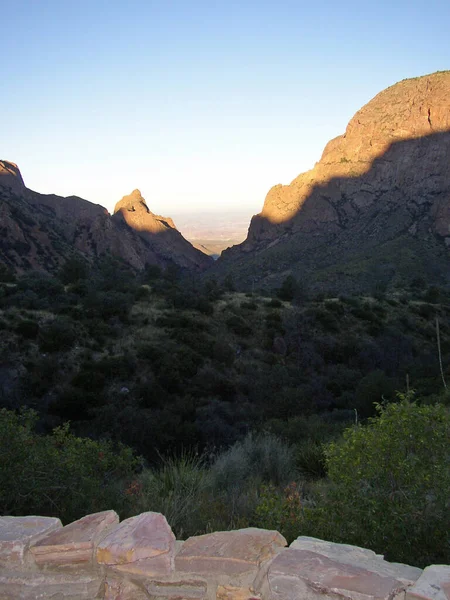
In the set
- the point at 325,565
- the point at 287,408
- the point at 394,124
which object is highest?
the point at 394,124

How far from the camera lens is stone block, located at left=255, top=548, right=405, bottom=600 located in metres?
2.47

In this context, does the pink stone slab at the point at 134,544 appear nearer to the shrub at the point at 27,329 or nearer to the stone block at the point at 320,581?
the stone block at the point at 320,581

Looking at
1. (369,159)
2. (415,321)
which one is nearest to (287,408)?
(415,321)

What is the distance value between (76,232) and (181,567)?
7318 centimetres

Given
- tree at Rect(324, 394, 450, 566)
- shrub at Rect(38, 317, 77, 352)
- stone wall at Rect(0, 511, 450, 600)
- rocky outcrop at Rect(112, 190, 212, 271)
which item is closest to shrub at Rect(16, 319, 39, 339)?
shrub at Rect(38, 317, 77, 352)

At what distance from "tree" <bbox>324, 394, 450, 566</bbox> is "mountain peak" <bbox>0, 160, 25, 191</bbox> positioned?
75122mm

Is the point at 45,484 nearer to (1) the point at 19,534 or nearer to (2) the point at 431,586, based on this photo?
(1) the point at 19,534

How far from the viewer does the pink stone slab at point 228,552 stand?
2.81m

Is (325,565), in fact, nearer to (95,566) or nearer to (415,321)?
(95,566)

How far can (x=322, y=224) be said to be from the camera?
79.8 m

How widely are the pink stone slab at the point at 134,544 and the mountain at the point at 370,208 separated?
49.7 meters

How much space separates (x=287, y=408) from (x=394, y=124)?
258ft

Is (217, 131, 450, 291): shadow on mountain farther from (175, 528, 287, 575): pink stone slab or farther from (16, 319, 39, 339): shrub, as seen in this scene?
(175, 528, 287, 575): pink stone slab

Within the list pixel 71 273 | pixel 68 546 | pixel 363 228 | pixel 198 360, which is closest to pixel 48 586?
pixel 68 546
